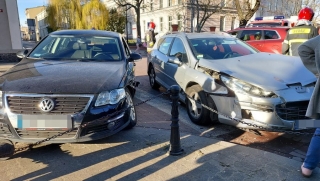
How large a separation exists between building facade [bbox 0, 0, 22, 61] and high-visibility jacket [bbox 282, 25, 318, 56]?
11827 mm

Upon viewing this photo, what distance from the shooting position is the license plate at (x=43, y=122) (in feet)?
9.32

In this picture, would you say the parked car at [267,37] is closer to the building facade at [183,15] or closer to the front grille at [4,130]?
the front grille at [4,130]

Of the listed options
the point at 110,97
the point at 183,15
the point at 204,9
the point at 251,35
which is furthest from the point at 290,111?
the point at 183,15

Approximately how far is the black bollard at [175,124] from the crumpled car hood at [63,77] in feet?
2.45

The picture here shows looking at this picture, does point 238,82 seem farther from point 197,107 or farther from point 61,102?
point 61,102

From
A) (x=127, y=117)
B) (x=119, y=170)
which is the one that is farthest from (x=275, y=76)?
(x=119, y=170)

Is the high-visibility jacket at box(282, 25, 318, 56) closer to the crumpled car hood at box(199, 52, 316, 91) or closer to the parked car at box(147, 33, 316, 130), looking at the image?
the parked car at box(147, 33, 316, 130)

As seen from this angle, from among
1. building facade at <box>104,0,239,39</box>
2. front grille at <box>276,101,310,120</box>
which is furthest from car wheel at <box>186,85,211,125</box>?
building facade at <box>104,0,239,39</box>

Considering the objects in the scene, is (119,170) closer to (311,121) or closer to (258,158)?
(258,158)

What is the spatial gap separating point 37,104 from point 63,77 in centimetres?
51

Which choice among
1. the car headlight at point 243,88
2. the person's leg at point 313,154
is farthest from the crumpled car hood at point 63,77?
the person's leg at point 313,154

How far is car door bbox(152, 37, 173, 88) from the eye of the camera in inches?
232

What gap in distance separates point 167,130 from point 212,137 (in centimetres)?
74

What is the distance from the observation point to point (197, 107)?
4.39 meters
